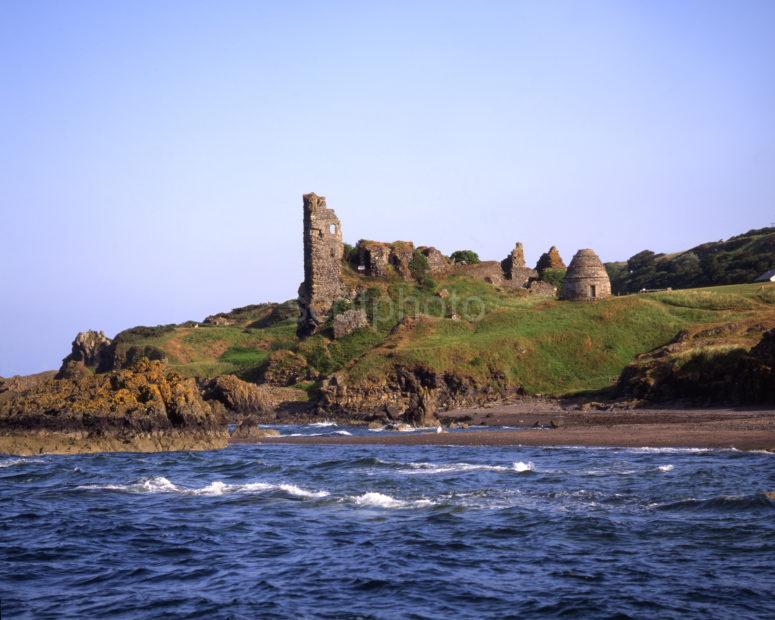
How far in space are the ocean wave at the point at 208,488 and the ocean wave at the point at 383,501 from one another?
5.04 feet

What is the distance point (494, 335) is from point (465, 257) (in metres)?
29.7

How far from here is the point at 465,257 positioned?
96.2 meters

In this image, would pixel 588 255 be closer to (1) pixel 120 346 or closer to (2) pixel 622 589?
(1) pixel 120 346

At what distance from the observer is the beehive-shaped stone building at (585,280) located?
7612 cm

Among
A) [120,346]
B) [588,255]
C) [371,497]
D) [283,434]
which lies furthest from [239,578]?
[120,346]

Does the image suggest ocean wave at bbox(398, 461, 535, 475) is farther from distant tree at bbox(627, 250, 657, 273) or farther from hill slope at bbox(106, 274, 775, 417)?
distant tree at bbox(627, 250, 657, 273)

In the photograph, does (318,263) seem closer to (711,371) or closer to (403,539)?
(711,371)

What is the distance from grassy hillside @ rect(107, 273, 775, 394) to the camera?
6294 cm

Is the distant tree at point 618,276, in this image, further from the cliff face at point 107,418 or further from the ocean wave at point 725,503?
the ocean wave at point 725,503

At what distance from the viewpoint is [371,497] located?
2764 cm

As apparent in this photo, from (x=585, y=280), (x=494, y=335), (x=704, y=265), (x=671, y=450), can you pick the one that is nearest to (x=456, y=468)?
(x=671, y=450)

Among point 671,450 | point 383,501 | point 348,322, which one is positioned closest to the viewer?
point 383,501

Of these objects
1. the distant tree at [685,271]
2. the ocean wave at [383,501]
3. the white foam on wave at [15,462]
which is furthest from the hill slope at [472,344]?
the distant tree at [685,271]

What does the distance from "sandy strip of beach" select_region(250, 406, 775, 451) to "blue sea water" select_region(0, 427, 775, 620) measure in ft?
8.32
